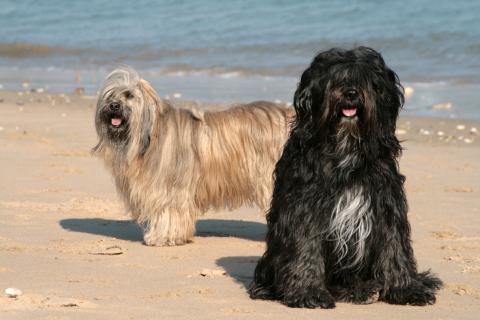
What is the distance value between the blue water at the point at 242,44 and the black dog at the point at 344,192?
8744 millimetres

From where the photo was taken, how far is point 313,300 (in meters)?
5.82

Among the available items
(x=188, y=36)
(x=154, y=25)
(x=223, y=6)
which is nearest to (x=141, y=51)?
(x=188, y=36)

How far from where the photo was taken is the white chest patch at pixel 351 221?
5.74 metres

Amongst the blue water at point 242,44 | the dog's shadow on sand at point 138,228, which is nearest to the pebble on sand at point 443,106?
the blue water at point 242,44

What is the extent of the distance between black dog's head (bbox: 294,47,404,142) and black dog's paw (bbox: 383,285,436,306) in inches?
34.4

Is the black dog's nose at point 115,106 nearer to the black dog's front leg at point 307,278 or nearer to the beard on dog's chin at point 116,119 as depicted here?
the beard on dog's chin at point 116,119

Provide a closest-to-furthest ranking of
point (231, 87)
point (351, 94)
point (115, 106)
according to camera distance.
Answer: point (351, 94)
point (115, 106)
point (231, 87)

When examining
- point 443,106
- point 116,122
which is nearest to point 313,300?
point 116,122

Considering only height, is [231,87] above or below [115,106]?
below

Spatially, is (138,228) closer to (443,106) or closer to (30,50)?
(443,106)

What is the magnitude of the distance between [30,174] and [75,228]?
6.97 ft

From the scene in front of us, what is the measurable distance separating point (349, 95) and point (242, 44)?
17.8m

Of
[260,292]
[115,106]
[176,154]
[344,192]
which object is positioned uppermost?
[115,106]

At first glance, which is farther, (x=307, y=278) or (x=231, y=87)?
(x=231, y=87)
